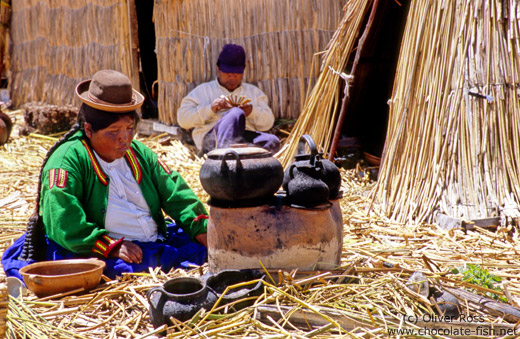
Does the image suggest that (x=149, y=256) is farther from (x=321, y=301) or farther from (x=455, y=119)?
(x=455, y=119)

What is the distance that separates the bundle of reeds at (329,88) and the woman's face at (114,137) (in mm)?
2512

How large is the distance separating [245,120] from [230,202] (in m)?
3.41

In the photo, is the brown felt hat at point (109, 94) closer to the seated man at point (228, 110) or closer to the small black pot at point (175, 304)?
the small black pot at point (175, 304)

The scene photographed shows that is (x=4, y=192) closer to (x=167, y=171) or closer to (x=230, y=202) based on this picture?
(x=167, y=171)

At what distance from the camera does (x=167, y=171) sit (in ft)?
11.5

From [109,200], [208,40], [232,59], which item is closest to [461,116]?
[109,200]

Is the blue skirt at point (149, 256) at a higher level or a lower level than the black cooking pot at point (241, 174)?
lower

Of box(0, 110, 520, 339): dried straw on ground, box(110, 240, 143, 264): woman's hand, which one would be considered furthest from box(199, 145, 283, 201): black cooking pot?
box(110, 240, 143, 264): woman's hand

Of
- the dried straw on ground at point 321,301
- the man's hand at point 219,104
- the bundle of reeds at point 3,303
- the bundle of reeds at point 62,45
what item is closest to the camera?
the bundle of reeds at point 3,303

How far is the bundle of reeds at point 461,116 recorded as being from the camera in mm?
3996

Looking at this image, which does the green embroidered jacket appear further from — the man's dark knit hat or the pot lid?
the man's dark knit hat

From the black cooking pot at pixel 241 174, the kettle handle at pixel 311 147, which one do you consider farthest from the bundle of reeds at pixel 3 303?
the kettle handle at pixel 311 147

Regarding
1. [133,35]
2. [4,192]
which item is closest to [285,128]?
[133,35]

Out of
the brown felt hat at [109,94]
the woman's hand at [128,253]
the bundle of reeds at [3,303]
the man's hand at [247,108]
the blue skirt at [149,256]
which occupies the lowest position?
the blue skirt at [149,256]
